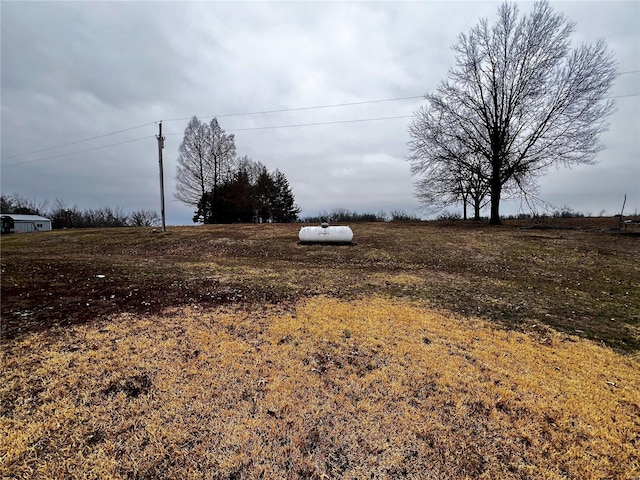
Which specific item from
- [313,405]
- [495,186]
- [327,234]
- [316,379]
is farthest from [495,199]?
[313,405]

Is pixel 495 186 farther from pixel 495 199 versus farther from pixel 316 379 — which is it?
pixel 316 379

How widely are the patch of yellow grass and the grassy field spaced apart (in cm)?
2

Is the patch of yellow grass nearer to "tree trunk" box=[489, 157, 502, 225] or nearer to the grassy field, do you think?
the grassy field

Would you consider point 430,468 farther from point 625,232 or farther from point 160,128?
point 160,128

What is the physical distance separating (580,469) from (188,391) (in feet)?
11.2

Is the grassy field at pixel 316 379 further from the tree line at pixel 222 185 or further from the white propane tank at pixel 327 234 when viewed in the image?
the tree line at pixel 222 185

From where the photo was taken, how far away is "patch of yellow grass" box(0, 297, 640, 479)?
6.97 feet

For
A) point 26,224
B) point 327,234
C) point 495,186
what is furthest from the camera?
point 26,224

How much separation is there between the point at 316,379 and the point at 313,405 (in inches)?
16.8

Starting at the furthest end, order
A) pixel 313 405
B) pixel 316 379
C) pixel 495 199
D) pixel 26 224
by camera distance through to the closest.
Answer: pixel 26 224, pixel 495 199, pixel 316 379, pixel 313 405

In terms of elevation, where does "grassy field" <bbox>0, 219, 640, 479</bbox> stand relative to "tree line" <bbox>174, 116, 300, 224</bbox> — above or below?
below

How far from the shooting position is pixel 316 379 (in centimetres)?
315

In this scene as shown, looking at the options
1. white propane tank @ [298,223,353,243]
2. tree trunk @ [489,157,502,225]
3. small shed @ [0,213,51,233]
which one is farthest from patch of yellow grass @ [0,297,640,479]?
small shed @ [0,213,51,233]

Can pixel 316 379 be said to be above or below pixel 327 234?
below
